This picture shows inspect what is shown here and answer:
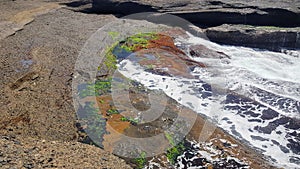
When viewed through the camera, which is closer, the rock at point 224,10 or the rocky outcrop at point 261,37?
the rocky outcrop at point 261,37

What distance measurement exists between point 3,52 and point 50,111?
2.55m

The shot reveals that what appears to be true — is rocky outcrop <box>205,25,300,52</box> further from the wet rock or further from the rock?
the wet rock

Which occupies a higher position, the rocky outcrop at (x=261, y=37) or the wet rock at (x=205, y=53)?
the rocky outcrop at (x=261, y=37)

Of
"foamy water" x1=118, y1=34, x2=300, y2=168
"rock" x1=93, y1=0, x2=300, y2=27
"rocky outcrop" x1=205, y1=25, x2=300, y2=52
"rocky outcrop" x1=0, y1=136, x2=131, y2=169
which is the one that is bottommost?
"foamy water" x1=118, y1=34, x2=300, y2=168

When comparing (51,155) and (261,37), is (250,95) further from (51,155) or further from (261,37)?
(51,155)

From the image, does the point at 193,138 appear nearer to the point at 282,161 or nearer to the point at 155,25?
the point at 282,161

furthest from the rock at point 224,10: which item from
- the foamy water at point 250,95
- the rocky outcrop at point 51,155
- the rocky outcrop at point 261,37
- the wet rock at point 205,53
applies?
the rocky outcrop at point 51,155

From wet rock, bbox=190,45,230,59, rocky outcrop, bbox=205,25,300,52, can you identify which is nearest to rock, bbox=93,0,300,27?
rocky outcrop, bbox=205,25,300,52

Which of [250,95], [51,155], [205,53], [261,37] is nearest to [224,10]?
[261,37]

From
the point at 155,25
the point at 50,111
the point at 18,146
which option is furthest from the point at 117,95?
the point at 155,25

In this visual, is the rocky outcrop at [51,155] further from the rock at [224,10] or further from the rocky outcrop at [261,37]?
the rock at [224,10]

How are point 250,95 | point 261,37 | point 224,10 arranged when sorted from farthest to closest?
1. point 224,10
2. point 261,37
3. point 250,95

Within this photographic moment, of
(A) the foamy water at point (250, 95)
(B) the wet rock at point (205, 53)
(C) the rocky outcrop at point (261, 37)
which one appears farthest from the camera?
(C) the rocky outcrop at point (261, 37)

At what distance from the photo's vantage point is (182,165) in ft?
11.7
